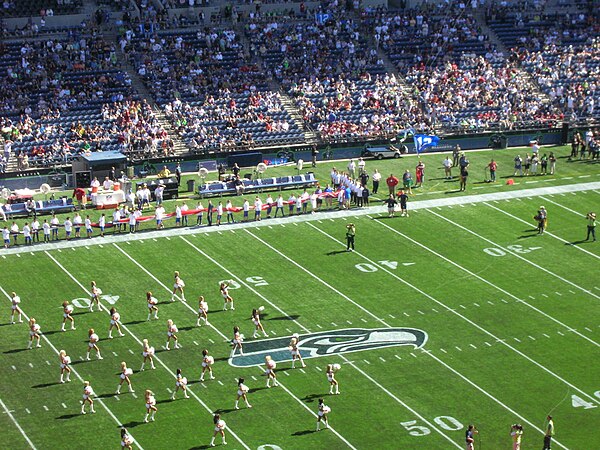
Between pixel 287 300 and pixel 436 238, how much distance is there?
11.5 m

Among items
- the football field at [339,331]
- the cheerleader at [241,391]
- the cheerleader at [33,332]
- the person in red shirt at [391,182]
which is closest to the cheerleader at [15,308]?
the football field at [339,331]

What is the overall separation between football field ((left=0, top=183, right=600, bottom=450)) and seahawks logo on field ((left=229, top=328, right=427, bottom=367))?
0.10 m

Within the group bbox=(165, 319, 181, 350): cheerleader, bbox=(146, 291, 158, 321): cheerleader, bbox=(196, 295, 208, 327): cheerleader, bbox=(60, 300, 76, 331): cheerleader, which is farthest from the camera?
bbox=(146, 291, 158, 321): cheerleader

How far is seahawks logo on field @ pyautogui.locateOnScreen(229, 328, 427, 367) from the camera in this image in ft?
174

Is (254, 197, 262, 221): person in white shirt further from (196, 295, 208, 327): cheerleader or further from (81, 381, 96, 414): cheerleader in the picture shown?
(81, 381, 96, 414): cheerleader

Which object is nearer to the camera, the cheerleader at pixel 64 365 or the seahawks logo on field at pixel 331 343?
the cheerleader at pixel 64 365

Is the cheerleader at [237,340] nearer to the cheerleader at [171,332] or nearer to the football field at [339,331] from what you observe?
the football field at [339,331]

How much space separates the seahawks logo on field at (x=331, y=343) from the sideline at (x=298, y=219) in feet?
44.5

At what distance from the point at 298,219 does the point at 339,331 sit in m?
14.9

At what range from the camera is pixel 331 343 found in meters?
54.4

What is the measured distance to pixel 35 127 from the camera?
7700 centimetres

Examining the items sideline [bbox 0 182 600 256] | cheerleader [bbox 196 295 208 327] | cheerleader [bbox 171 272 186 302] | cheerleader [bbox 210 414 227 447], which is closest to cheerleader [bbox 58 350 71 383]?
cheerleader [bbox 196 295 208 327]

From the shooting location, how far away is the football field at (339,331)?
4753cm

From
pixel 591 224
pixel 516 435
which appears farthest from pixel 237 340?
pixel 591 224
